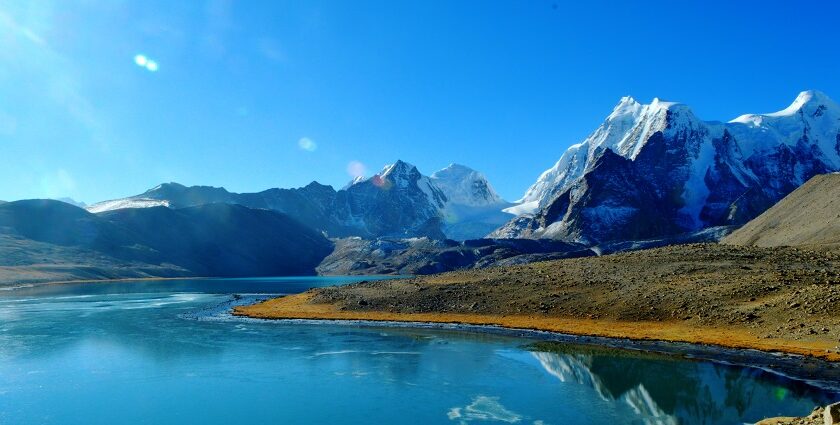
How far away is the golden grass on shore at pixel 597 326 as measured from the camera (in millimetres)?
52906

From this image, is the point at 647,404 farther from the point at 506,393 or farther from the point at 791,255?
the point at 791,255

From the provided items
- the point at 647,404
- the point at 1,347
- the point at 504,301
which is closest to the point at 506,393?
the point at 647,404

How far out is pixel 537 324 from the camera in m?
73.1

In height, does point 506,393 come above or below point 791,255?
below

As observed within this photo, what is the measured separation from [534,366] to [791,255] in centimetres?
5714

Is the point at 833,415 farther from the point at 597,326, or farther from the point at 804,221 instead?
the point at 804,221

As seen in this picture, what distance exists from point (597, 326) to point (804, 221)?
81.2 m

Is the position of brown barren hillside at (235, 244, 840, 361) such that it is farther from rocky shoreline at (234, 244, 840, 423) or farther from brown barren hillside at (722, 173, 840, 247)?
brown barren hillside at (722, 173, 840, 247)

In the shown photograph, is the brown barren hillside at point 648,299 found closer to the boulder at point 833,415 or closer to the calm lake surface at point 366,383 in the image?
the calm lake surface at point 366,383

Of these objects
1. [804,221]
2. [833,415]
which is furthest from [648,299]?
[804,221]

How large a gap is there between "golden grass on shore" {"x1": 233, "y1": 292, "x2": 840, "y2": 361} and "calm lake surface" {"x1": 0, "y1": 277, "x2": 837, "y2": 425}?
24.5 ft

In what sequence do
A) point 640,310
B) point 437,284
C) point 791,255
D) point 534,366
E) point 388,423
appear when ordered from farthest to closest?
point 437,284
point 791,255
point 640,310
point 534,366
point 388,423

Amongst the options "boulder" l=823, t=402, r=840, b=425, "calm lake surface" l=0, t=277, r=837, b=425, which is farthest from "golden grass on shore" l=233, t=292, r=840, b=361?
"boulder" l=823, t=402, r=840, b=425

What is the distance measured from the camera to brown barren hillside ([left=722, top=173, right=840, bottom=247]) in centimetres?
10956
